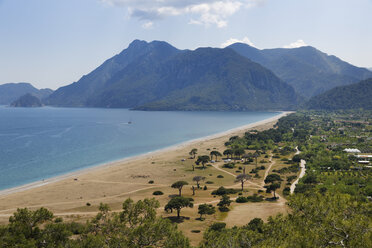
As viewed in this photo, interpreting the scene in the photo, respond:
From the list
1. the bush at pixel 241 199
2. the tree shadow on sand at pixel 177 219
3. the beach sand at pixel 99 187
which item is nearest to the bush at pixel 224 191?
the beach sand at pixel 99 187

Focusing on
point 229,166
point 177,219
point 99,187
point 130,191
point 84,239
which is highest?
point 84,239

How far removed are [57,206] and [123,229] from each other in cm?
4195

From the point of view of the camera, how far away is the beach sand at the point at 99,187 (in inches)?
2454

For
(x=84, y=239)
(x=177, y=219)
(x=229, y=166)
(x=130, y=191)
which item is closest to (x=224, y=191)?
(x=177, y=219)

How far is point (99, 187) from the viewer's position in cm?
7738

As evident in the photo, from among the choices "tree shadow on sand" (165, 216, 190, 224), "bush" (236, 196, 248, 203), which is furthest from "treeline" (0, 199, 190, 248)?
"bush" (236, 196, 248, 203)

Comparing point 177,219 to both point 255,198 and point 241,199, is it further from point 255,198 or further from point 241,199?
point 255,198

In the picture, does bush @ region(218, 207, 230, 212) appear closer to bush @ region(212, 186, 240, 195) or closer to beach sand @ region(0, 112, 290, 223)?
beach sand @ region(0, 112, 290, 223)

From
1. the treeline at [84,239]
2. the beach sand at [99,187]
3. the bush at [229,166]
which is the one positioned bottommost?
the beach sand at [99,187]

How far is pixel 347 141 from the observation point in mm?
137500

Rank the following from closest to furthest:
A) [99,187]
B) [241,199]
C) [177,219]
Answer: [177,219] < [241,199] < [99,187]

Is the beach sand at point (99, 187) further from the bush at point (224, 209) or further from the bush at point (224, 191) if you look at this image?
the bush at point (224, 209)

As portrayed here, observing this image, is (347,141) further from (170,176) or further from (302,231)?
(302,231)

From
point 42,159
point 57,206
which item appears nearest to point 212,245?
point 57,206
